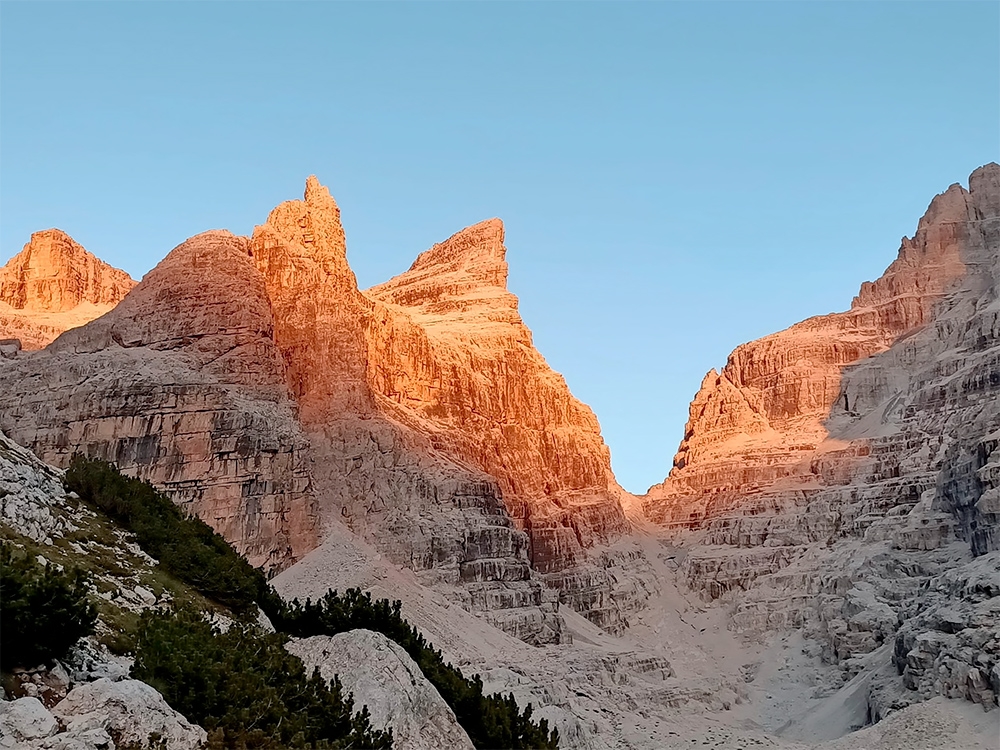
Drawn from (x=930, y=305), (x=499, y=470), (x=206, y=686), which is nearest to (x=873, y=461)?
(x=930, y=305)

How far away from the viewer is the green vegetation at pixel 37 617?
19328 mm

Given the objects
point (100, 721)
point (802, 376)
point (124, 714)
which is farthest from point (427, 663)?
point (802, 376)

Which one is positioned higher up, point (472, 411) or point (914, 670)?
point (472, 411)

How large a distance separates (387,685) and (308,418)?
266ft

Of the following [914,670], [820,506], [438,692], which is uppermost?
[820,506]

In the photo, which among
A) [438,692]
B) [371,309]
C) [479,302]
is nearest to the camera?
[438,692]

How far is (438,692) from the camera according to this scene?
35.8 m

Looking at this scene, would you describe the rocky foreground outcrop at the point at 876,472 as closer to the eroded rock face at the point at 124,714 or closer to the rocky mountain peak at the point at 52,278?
the eroded rock face at the point at 124,714

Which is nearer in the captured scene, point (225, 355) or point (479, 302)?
point (225, 355)

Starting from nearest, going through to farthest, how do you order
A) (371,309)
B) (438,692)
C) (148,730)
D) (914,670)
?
1. (148,730)
2. (438,692)
3. (914,670)
4. (371,309)

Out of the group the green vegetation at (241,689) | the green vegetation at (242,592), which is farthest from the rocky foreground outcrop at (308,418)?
the green vegetation at (241,689)

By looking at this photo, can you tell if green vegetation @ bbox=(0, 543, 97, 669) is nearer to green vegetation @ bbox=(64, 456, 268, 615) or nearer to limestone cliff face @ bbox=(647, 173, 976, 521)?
green vegetation @ bbox=(64, 456, 268, 615)

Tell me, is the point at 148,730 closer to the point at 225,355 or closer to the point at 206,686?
the point at 206,686

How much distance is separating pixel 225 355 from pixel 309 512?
58.1ft
